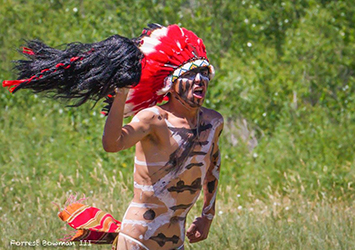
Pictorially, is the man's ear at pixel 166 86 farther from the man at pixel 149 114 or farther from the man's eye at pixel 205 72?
the man's eye at pixel 205 72

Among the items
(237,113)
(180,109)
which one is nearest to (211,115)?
(180,109)

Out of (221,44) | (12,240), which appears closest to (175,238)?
(12,240)

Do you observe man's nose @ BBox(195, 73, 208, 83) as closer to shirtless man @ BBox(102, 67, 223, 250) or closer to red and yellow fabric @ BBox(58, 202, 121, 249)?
shirtless man @ BBox(102, 67, 223, 250)

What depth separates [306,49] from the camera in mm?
8617

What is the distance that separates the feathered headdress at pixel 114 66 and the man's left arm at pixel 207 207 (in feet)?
1.59

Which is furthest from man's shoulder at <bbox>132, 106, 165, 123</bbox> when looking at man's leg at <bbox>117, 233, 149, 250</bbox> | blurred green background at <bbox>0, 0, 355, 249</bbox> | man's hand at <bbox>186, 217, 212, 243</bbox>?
blurred green background at <bbox>0, 0, 355, 249</bbox>

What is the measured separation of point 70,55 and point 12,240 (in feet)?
8.64

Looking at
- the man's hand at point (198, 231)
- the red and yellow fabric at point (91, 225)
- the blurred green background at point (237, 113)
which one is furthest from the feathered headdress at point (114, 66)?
the blurred green background at point (237, 113)

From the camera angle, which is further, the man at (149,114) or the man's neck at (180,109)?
the man's neck at (180,109)

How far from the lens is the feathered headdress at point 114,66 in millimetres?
2979

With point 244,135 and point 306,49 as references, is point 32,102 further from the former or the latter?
point 306,49

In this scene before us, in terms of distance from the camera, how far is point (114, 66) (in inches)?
117

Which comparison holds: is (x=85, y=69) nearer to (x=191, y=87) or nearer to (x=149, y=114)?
(x=149, y=114)

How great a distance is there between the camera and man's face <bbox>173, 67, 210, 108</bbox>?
3.41 meters
